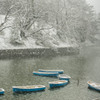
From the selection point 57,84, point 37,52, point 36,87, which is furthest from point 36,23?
point 36,87

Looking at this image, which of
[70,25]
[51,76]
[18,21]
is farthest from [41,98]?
[70,25]

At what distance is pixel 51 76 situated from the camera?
23766 mm

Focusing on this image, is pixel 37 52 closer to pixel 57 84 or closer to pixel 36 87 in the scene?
pixel 57 84

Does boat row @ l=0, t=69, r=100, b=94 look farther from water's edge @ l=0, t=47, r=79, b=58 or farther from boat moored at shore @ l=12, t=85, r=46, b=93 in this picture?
water's edge @ l=0, t=47, r=79, b=58

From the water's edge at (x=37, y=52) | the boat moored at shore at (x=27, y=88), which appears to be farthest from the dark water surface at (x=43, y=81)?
the water's edge at (x=37, y=52)

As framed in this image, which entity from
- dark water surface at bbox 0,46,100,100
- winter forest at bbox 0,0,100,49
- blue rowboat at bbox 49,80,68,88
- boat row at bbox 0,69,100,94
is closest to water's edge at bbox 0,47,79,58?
winter forest at bbox 0,0,100,49

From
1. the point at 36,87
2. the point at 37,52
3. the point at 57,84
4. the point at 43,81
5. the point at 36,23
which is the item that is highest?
the point at 36,23

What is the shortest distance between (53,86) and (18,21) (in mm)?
19870

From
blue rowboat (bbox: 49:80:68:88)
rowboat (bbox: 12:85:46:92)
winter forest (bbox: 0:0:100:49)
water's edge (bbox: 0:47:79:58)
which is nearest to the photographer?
rowboat (bbox: 12:85:46:92)

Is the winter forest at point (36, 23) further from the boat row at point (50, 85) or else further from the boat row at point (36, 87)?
the boat row at point (36, 87)

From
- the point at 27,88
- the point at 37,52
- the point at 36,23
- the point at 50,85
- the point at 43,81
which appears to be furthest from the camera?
the point at 36,23

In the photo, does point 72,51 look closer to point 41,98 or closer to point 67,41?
point 67,41

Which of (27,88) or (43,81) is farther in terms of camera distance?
(43,81)

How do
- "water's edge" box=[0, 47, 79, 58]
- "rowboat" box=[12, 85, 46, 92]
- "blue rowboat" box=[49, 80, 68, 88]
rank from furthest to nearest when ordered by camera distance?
"water's edge" box=[0, 47, 79, 58] → "blue rowboat" box=[49, 80, 68, 88] → "rowboat" box=[12, 85, 46, 92]
